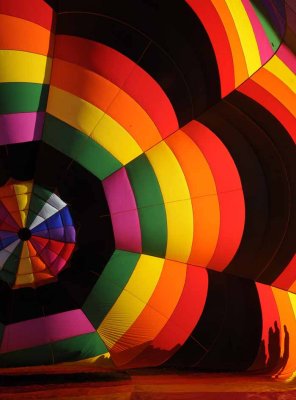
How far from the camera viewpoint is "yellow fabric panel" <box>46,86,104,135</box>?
4.03 meters

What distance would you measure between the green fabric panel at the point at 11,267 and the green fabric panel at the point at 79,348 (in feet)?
2.26

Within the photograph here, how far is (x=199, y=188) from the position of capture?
433cm

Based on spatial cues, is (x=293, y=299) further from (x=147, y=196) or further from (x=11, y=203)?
(x=11, y=203)

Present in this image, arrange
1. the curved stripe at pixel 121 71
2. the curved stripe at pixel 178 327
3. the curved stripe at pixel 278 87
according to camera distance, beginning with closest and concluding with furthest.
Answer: the curved stripe at pixel 121 71
the curved stripe at pixel 278 87
the curved stripe at pixel 178 327

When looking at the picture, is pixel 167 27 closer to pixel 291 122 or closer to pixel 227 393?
pixel 291 122

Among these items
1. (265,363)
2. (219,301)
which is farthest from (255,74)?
(265,363)

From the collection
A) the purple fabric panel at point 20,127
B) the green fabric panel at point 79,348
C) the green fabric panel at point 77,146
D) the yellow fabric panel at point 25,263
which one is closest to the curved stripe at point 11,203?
the yellow fabric panel at point 25,263

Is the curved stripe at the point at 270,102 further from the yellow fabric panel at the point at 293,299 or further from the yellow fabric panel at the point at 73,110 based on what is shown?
the yellow fabric panel at the point at 293,299

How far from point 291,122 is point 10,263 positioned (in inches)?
108

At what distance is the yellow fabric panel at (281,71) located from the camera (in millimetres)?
4051

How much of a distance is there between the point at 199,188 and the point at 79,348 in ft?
5.77

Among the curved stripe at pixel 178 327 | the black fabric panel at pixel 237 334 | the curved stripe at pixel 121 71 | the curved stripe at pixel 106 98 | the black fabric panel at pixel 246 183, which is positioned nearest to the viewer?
the curved stripe at pixel 121 71

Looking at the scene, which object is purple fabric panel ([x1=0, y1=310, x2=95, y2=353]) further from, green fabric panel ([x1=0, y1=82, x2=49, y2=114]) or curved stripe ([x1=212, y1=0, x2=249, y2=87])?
curved stripe ([x1=212, y1=0, x2=249, y2=87])

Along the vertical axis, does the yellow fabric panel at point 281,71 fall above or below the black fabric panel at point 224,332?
above
